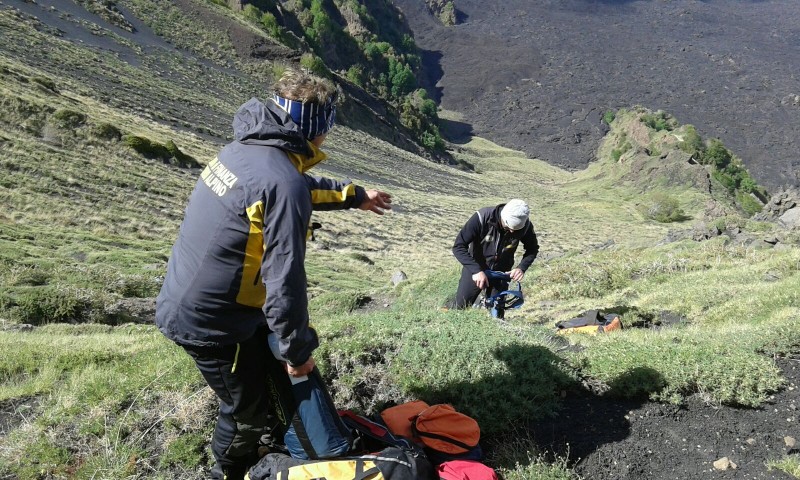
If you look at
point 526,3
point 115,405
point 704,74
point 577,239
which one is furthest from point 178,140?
point 526,3

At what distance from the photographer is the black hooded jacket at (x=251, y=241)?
2375 mm

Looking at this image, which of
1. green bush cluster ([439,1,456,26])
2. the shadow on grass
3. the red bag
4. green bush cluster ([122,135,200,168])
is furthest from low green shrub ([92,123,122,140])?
green bush cluster ([439,1,456,26])

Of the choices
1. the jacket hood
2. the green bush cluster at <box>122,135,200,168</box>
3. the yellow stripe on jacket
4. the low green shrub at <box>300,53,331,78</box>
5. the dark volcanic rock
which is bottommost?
the green bush cluster at <box>122,135,200,168</box>

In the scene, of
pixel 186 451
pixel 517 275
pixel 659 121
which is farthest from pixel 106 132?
pixel 659 121

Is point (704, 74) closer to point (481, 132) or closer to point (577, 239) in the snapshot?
point (481, 132)

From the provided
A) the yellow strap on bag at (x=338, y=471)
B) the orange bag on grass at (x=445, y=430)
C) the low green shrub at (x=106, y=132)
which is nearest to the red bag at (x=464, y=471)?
the orange bag on grass at (x=445, y=430)

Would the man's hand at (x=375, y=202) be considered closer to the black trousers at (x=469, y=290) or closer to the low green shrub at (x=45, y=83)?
the black trousers at (x=469, y=290)

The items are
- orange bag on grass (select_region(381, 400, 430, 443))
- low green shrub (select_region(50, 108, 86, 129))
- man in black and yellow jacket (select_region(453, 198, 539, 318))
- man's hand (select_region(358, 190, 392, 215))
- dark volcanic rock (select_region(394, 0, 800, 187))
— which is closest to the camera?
man's hand (select_region(358, 190, 392, 215))

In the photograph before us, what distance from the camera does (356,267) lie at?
68.0 ft

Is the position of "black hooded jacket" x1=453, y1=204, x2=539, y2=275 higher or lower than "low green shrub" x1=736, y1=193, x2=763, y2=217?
higher

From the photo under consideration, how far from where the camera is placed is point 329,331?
521cm

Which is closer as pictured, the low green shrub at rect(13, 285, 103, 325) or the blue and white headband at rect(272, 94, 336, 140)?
the blue and white headband at rect(272, 94, 336, 140)

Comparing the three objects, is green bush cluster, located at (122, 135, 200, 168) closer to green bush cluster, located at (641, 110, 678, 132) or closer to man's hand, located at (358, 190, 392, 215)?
man's hand, located at (358, 190, 392, 215)

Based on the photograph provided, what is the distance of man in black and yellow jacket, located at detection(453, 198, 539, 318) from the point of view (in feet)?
18.8
